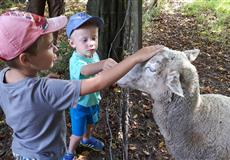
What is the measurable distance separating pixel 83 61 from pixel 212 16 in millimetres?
6858

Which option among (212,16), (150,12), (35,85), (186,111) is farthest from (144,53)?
(212,16)

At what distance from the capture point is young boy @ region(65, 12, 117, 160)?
9.90ft

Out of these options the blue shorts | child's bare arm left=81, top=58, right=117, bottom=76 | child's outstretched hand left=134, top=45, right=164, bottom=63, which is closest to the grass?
the blue shorts

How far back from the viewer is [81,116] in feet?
11.4

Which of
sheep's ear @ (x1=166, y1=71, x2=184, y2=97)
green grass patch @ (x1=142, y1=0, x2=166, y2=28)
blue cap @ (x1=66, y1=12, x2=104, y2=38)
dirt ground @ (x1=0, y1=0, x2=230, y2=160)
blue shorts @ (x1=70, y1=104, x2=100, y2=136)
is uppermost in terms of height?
blue cap @ (x1=66, y1=12, x2=104, y2=38)

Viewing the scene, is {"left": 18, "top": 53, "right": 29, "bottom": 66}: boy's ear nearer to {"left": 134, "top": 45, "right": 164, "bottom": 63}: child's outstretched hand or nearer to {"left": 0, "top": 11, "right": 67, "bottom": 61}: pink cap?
{"left": 0, "top": 11, "right": 67, "bottom": 61}: pink cap

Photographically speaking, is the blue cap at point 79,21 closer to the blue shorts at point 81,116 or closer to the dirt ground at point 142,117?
the blue shorts at point 81,116

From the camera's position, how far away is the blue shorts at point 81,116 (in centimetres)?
346

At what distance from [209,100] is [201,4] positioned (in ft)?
24.2

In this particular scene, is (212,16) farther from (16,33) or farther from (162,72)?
(16,33)

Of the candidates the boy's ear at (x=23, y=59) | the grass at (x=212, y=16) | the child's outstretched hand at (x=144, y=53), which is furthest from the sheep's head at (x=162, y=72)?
the grass at (x=212, y=16)

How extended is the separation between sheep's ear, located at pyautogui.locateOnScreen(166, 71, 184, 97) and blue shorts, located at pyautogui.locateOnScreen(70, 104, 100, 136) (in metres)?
1.03

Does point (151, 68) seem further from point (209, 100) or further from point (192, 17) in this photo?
point (192, 17)

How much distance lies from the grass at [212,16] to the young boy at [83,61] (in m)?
4.89
